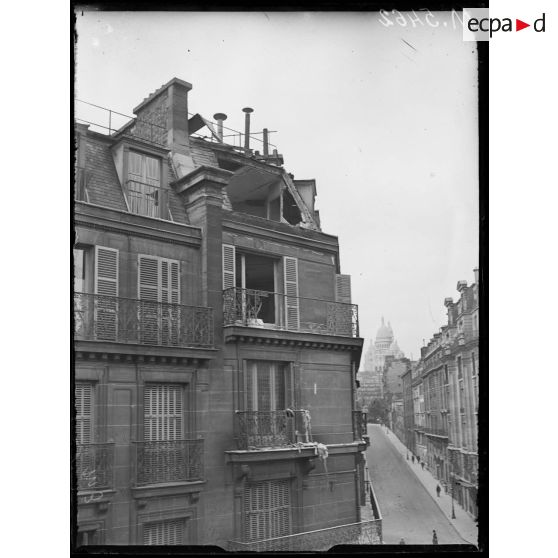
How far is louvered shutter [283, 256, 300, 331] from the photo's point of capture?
8.81 m

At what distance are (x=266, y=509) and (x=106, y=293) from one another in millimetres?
3177

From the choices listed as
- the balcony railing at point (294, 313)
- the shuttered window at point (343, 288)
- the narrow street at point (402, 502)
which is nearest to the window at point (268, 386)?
the balcony railing at point (294, 313)

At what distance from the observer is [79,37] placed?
26.2 feet

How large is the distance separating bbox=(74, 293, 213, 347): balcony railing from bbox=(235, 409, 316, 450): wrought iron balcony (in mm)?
1032

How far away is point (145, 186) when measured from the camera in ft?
28.1

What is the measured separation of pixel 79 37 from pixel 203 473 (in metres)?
5.23

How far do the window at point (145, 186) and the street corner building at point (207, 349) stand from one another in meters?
0.02

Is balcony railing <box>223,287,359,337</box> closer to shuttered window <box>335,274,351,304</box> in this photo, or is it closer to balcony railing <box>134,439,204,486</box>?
shuttered window <box>335,274,351,304</box>

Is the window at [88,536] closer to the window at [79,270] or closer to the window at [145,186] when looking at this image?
the window at [79,270]

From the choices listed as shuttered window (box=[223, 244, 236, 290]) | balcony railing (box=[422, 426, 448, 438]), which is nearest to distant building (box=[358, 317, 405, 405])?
balcony railing (box=[422, 426, 448, 438])

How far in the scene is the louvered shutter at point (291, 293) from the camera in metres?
8.81

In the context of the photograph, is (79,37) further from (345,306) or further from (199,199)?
(345,306)

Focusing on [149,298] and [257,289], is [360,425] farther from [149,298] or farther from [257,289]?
[149,298]

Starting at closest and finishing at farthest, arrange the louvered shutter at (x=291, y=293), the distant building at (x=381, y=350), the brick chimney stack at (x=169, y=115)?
the brick chimney stack at (x=169, y=115), the distant building at (x=381, y=350), the louvered shutter at (x=291, y=293)
